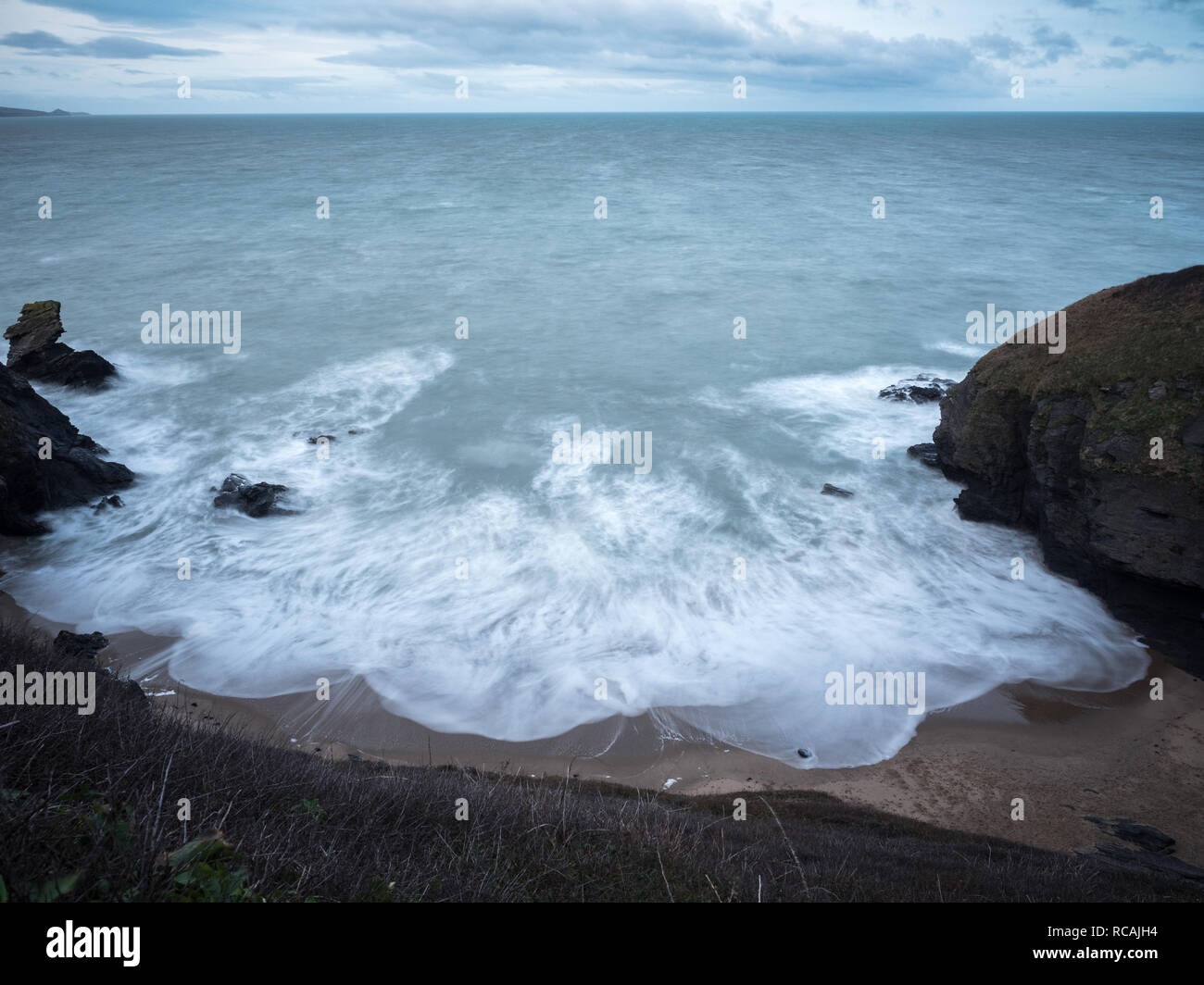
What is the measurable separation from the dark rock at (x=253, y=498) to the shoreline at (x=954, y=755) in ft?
17.6

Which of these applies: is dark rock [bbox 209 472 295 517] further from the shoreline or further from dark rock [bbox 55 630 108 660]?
the shoreline

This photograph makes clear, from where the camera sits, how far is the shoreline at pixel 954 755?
9.62 meters

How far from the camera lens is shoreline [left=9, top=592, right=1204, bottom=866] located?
962cm

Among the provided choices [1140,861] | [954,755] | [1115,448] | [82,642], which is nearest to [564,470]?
[82,642]

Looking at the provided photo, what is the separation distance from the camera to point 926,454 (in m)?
19.3

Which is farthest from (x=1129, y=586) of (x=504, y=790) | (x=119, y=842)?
(x=119, y=842)

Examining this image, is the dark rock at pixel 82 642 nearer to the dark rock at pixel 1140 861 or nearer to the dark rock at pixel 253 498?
the dark rock at pixel 253 498

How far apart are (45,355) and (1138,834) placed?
2963 centimetres

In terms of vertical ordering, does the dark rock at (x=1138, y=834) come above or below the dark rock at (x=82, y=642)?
below

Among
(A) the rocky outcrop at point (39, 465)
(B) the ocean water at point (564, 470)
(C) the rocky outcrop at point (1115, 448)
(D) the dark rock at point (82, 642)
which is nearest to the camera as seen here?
(D) the dark rock at point (82, 642)

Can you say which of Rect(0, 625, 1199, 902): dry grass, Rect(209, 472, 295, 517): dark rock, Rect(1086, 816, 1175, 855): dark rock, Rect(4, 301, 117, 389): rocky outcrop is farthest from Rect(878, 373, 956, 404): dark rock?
Rect(4, 301, 117, 389): rocky outcrop

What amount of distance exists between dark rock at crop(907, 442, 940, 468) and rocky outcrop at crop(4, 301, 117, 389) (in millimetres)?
25066

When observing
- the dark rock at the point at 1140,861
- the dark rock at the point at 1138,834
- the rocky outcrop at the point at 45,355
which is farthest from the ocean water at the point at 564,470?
the dark rock at the point at 1140,861
